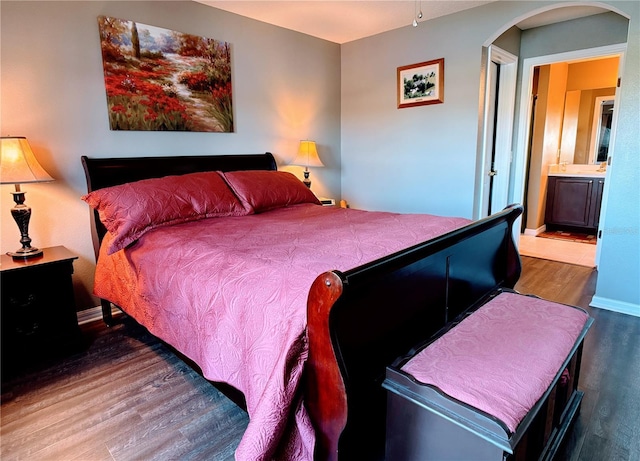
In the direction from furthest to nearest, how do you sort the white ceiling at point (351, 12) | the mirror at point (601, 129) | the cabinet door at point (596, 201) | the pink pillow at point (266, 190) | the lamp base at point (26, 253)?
1. the mirror at point (601, 129)
2. the cabinet door at point (596, 201)
3. the white ceiling at point (351, 12)
4. the pink pillow at point (266, 190)
5. the lamp base at point (26, 253)

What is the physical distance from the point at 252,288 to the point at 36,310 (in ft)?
5.26

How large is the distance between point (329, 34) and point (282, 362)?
12.4 ft

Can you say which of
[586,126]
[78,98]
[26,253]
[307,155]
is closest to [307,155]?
[307,155]

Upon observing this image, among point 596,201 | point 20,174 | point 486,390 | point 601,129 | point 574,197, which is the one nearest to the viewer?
point 486,390

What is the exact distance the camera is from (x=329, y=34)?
13.3 ft

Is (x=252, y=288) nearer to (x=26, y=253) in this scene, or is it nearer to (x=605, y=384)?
(x=26, y=253)

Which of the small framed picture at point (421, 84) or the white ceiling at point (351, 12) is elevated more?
the white ceiling at point (351, 12)

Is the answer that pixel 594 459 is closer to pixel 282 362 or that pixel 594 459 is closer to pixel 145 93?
pixel 282 362

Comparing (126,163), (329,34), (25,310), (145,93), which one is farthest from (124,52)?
(329,34)

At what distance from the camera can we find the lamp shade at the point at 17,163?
213cm

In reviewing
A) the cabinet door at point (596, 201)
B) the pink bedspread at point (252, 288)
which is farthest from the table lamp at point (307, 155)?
the cabinet door at point (596, 201)

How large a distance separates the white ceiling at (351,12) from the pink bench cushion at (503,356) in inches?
109

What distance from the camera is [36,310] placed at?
2225mm

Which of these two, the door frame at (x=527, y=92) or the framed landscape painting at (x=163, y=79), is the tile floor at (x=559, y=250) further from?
the framed landscape painting at (x=163, y=79)
